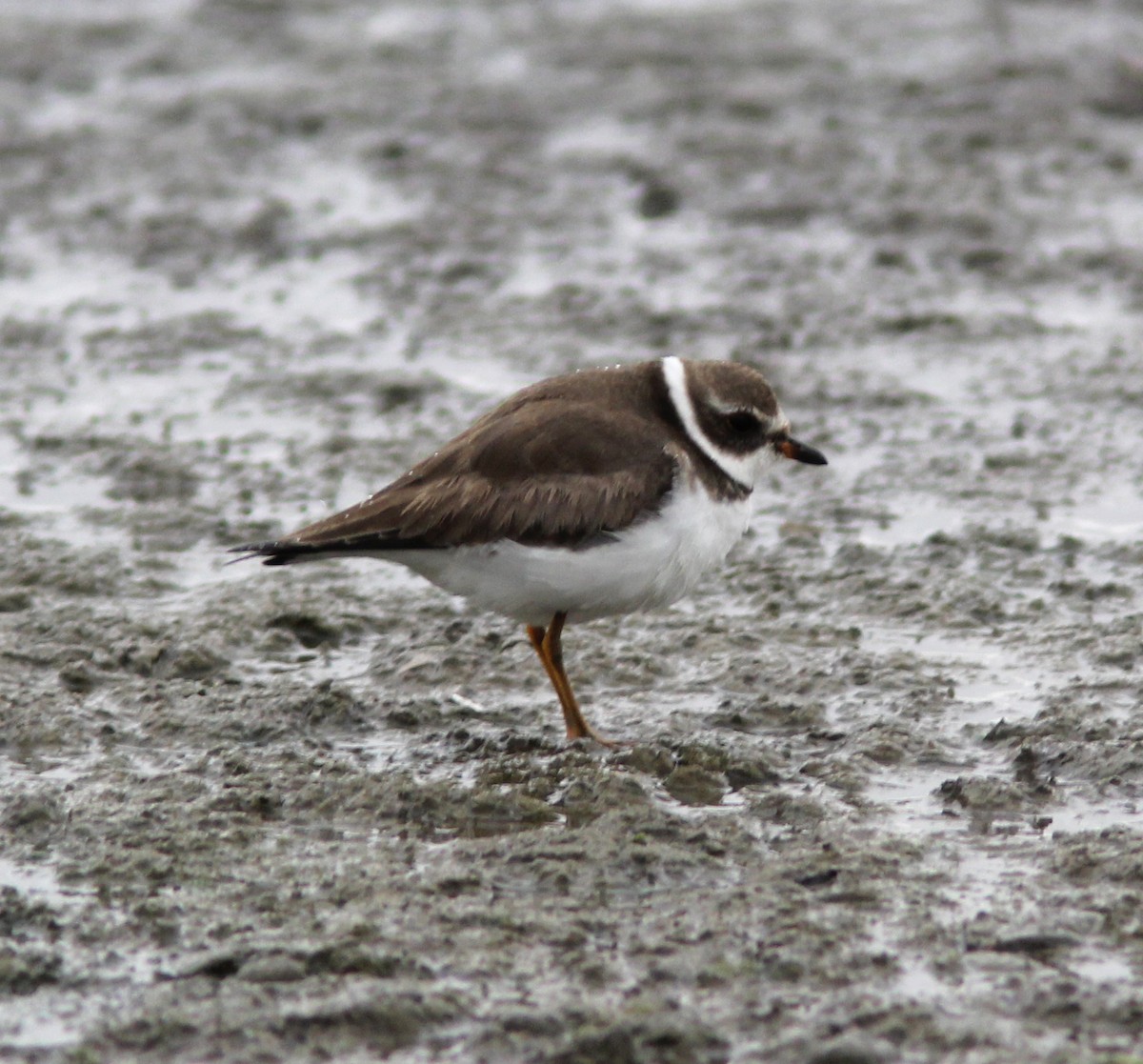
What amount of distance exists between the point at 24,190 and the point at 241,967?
26.5ft

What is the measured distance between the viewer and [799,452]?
6.45 m

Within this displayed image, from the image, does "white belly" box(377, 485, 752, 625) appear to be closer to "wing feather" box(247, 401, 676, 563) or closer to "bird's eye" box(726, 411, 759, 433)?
"wing feather" box(247, 401, 676, 563)

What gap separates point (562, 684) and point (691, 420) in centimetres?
95

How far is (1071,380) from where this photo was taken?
899 centimetres

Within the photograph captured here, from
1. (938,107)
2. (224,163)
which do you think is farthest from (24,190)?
(938,107)

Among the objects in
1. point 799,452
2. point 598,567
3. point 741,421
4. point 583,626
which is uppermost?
point 741,421

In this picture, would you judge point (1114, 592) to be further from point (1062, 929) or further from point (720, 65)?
point (720, 65)

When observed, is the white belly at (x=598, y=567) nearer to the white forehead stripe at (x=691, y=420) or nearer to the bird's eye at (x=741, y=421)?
the white forehead stripe at (x=691, y=420)

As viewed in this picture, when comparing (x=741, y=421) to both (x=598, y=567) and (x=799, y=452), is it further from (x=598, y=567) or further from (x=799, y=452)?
(x=598, y=567)

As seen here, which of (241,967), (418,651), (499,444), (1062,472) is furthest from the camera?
(1062,472)

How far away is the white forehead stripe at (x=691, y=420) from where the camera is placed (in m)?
6.14

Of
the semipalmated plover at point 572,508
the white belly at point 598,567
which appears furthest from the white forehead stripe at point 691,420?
the white belly at point 598,567

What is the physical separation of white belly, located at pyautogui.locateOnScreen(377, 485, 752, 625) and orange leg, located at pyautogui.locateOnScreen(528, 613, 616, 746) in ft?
0.20

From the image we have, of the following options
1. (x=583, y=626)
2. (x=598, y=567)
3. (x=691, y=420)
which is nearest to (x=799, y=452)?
(x=691, y=420)
